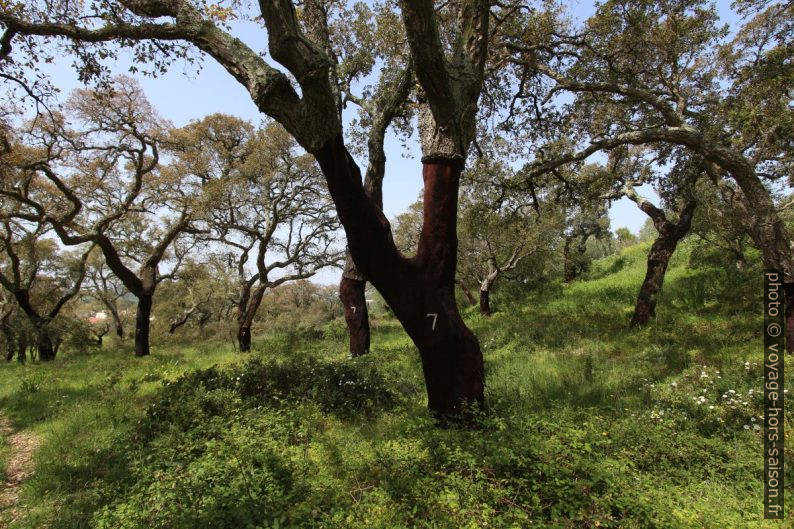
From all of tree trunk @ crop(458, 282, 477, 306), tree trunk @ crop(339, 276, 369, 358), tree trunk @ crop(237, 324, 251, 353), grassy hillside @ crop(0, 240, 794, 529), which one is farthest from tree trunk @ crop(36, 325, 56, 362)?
tree trunk @ crop(458, 282, 477, 306)

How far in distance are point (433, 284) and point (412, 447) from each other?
1845mm

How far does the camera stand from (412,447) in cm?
408

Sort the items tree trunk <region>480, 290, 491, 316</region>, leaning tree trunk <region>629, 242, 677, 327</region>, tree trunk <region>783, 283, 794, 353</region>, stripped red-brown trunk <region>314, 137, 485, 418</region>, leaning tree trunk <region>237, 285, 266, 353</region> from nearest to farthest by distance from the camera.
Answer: stripped red-brown trunk <region>314, 137, 485, 418</region>, tree trunk <region>783, 283, 794, 353</region>, leaning tree trunk <region>629, 242, 677, 327</region>, leaning tree trunk <region>237, 285, 266, 353</region>, tree trunk <region>480, 290, 491, 316</region>

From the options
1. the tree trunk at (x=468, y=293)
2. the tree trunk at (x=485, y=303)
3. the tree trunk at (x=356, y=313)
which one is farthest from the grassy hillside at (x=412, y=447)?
the tree trunk at (x=468, y=293)

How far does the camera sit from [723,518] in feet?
9.57

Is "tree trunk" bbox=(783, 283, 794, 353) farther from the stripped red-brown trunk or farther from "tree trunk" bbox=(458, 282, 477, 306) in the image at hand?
"tree trunk" bbox=(458, 282, 477, 306)

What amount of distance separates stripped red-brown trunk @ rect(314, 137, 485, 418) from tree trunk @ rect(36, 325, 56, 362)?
19995mm

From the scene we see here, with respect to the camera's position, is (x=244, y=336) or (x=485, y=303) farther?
(x=485, y=303)

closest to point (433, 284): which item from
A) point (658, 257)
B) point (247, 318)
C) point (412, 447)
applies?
point (412, 447)

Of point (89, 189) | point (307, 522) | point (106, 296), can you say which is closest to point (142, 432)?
point (307, 522)

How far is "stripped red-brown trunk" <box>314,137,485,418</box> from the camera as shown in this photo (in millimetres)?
4512

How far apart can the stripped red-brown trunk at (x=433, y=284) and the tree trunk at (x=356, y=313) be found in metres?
5.25

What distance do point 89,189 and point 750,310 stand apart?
896 inches

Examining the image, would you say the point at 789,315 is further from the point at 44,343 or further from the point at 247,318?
the point at 44,343
